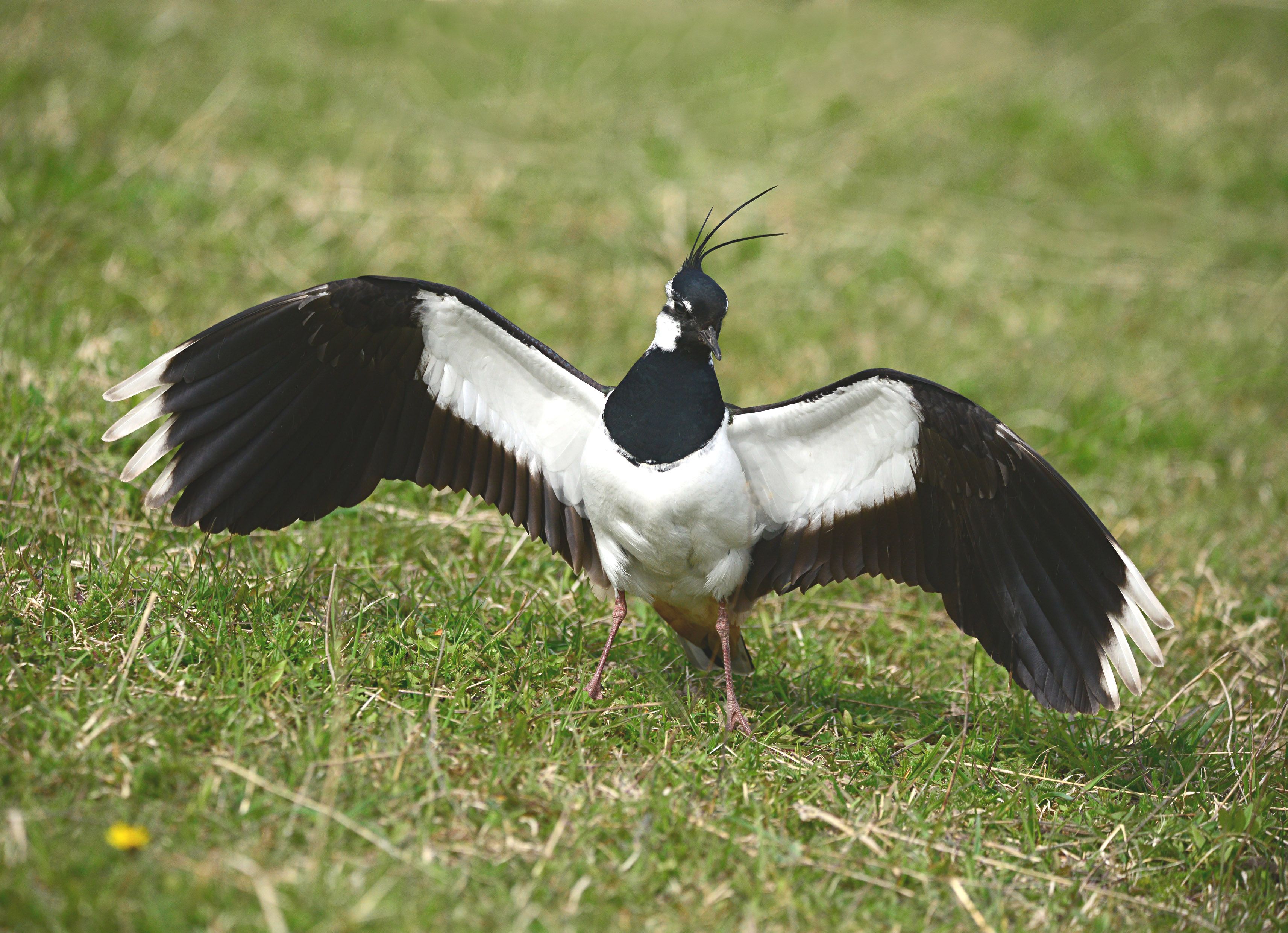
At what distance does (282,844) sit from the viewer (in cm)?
219

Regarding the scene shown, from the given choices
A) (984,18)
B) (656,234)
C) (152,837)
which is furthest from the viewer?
(984,18)

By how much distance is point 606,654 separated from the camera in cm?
307

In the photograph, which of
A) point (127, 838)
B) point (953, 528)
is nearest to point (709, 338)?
point (953, 528)

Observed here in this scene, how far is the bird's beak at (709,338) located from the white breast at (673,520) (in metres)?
0.23

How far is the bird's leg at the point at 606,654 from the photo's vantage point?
298 cm

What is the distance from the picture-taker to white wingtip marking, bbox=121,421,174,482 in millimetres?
2943

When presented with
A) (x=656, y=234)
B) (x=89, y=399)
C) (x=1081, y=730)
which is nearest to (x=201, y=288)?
(x=89, y=399)

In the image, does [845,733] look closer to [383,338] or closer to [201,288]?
[383,338]

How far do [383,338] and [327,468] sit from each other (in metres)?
0.40

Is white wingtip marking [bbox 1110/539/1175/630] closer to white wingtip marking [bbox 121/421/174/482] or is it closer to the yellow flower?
the yellow flower

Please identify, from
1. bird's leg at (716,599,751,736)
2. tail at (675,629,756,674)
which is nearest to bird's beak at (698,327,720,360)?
bird's leg at (716,599,751,736)

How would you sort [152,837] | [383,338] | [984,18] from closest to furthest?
[152,837], [383,338], [984,18]

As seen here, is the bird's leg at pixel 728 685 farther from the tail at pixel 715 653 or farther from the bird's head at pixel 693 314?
the bird's head at pixel 693 314

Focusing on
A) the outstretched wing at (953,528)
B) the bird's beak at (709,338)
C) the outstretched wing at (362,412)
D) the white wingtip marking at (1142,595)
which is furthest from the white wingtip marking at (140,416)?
the white wingtip marking at (1142,595)
